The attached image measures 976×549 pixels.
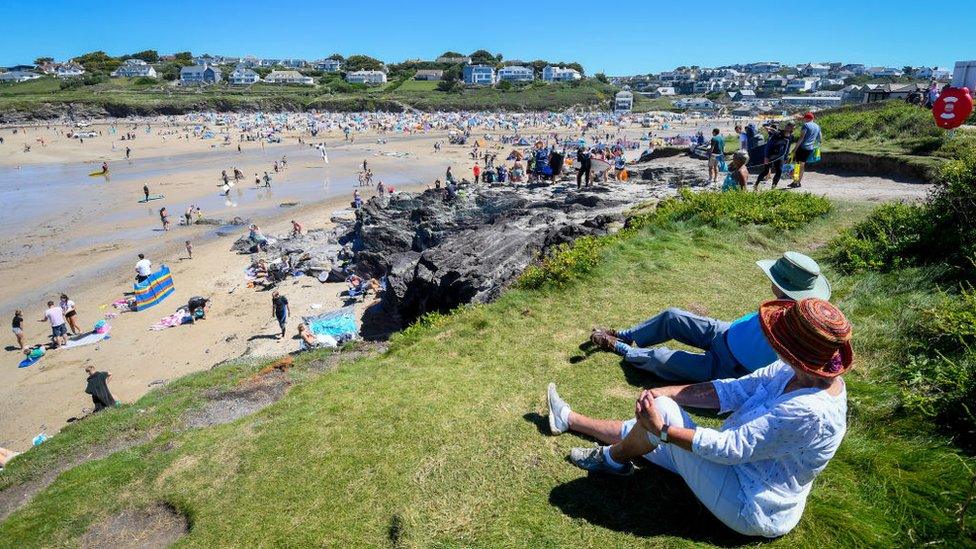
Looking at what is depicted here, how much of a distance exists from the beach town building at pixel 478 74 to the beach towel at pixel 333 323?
139433mm

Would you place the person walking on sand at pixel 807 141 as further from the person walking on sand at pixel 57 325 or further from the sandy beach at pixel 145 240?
the person walking on sand at pixel 57 325

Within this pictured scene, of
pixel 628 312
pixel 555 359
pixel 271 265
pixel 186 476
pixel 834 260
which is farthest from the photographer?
pixel 271 265

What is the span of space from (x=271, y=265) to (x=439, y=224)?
7120mm

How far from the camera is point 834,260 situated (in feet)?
25.8

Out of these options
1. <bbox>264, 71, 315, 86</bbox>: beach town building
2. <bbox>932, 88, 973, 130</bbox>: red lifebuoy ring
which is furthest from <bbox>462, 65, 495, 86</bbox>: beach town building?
<bbox>932, 88, 973, 130</bbox>: red lifebuoy ring

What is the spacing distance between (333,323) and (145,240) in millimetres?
17522

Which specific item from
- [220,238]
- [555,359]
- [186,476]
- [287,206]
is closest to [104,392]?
[186,476]

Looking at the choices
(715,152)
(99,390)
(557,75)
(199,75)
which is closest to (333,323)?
(99,390)

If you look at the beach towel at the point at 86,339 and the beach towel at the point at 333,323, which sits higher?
the beach towel at the point at 333,323

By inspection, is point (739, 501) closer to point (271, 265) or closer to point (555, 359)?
point (555, 359)

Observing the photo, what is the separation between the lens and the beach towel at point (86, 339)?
610 inches

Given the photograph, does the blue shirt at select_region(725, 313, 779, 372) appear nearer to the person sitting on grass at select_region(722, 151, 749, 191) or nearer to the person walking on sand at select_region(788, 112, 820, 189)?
the person sitting on grass at select_region(722, 151, 749, 191)

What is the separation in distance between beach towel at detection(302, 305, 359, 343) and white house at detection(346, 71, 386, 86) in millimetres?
137654

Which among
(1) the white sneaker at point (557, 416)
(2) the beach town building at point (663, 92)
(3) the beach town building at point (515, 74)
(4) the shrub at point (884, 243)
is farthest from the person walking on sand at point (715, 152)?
(2) the beach town building at point (663, 92)
